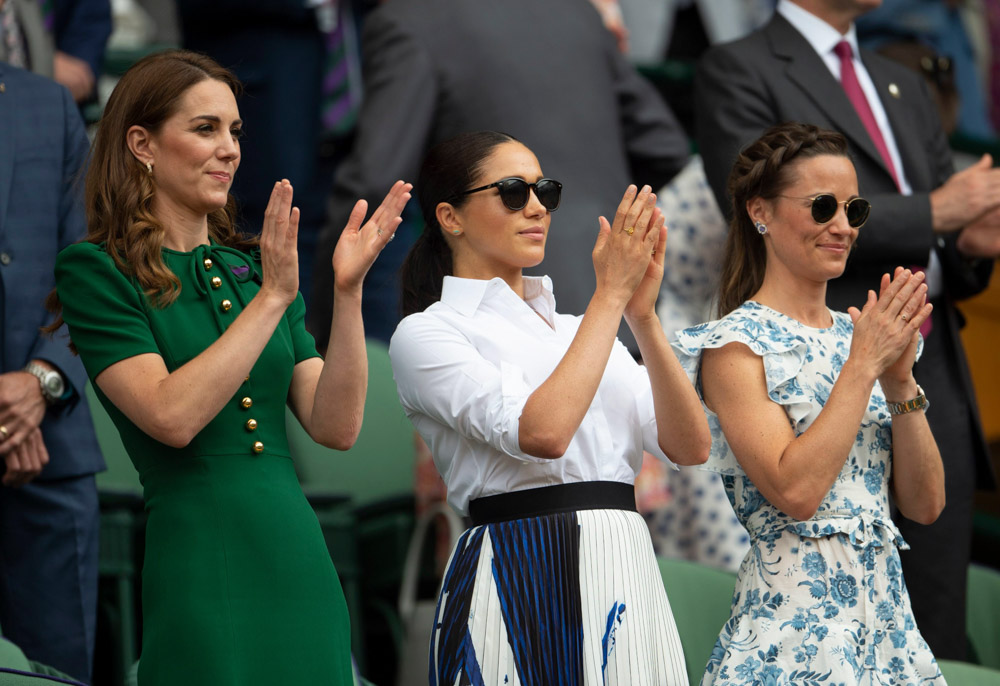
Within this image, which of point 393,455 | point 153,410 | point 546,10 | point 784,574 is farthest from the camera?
point 393,455

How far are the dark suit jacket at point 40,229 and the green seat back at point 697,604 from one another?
1.40 metres

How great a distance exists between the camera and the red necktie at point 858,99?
372cm

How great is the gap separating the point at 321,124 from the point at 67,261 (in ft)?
11.2

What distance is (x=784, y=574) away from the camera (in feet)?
8.89

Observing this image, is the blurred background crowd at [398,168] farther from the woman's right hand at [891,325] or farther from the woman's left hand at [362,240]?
the woman's left hand at [362,240]

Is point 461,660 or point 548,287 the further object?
point 548,287

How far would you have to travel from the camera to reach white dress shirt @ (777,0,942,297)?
3756 millimetres

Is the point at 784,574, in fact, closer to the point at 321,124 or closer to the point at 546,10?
the point at 546,10

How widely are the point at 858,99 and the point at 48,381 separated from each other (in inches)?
86.9

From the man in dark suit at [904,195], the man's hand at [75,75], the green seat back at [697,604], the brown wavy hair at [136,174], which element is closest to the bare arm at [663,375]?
the green seat back at [697,604]

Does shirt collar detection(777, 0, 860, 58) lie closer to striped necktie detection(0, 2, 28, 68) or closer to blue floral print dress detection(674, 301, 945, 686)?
blue floral print dress detection(674, 301, 945, 686)

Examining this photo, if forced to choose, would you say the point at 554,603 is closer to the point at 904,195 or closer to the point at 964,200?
the point at 904,195

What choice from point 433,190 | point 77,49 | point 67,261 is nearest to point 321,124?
point 77,49

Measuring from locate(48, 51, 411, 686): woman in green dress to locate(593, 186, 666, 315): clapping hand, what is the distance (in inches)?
15.0
